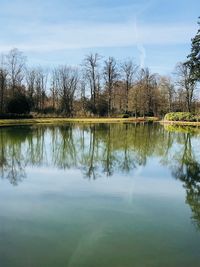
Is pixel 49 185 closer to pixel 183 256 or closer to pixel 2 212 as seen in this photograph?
pixel 2 212

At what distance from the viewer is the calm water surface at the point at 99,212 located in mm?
5754

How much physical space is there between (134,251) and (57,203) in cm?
331

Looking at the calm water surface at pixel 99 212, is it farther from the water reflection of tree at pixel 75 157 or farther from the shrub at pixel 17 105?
the shrub at pixel 17 105

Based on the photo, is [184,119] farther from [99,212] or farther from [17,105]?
[99,212]

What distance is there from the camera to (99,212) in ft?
26.6

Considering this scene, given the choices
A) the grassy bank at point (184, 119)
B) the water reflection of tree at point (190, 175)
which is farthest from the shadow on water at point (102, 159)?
the grassy bank at point (184, 119)

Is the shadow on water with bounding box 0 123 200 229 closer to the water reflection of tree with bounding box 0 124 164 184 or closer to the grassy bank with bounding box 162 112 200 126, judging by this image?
the water reflection of tree with bounding box 0 124 164 184

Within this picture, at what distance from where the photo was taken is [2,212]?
26.1 ft

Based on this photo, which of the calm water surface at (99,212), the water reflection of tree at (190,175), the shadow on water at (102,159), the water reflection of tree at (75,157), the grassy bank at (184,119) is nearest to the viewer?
the calm water surface at (99,212)

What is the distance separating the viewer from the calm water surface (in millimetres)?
5754

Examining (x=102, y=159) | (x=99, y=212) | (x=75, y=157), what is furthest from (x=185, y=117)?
(x=99, y=212)

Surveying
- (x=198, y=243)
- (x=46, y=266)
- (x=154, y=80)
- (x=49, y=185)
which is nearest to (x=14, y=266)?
(x=46, y=266)

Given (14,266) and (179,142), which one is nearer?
(14,266)

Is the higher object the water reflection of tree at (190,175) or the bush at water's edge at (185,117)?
the bush at water's edge at (185,117)
